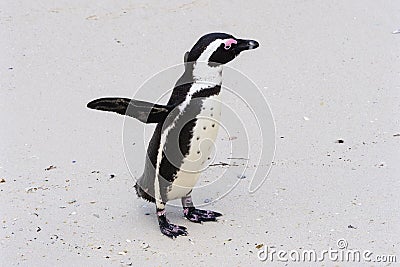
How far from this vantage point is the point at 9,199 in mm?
3035

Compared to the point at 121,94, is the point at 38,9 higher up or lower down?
higher up

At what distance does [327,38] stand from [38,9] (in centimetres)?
173

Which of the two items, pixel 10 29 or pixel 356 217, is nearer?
pixel 356 217

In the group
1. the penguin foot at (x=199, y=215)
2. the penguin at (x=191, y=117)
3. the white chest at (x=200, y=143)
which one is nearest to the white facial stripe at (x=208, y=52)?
the penguin at (x=191, y=117)

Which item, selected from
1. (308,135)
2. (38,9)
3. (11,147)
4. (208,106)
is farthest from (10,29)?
(208,106)

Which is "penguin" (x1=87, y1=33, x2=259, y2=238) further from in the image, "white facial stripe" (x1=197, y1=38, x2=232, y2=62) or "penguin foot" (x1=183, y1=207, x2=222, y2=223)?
"penguin foot" (x1=183, y1=207, x2=222, y2=223)

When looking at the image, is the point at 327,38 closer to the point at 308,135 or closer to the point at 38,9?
the point at 308,135

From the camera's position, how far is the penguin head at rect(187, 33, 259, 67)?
2621mm

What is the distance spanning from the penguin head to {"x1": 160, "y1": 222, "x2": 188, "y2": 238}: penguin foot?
→ 567mm

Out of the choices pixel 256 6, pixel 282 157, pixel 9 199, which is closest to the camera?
pixel 9 199
